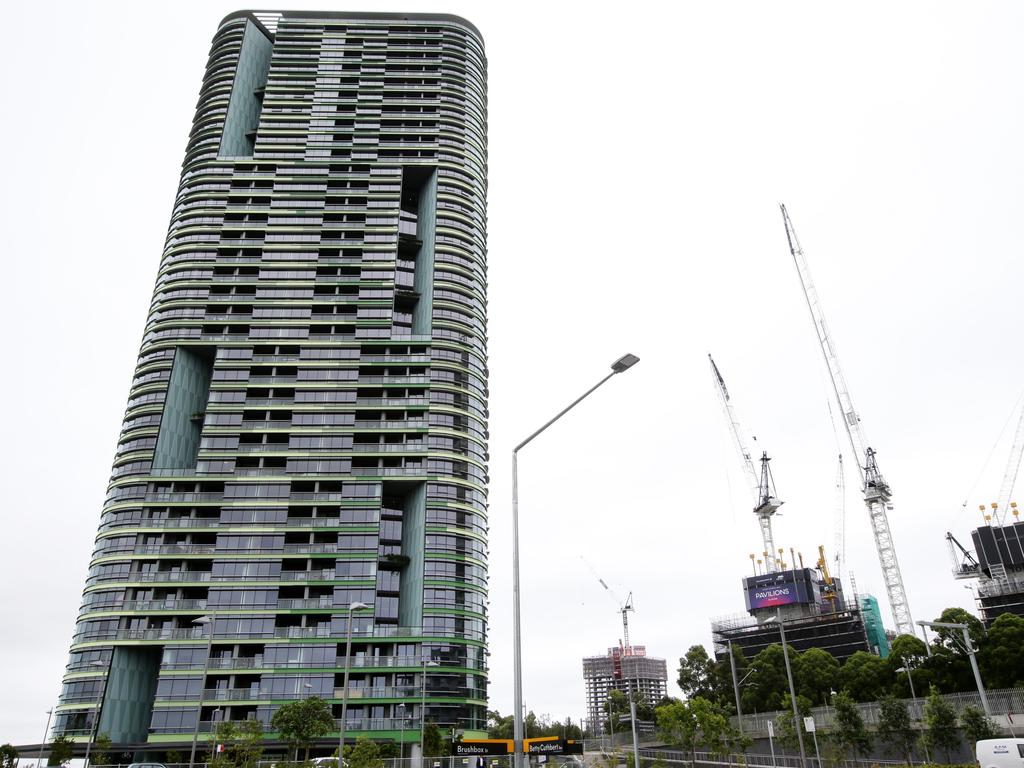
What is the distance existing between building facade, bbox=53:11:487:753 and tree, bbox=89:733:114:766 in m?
2.03

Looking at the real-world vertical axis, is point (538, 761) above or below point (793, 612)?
below

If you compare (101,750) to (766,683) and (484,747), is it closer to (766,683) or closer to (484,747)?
(484,747)

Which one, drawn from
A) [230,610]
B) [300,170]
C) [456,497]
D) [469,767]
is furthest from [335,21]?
[469,767]

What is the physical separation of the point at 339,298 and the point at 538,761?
74.2 m

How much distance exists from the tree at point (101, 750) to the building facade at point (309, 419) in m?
2.03

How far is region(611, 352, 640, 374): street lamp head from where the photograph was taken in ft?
75.0

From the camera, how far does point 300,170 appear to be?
137 m

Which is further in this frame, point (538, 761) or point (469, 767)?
point (538, 761)

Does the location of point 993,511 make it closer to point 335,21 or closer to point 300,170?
point 300,170

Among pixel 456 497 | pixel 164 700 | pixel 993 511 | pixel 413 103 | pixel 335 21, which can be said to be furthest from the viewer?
pixel 993 511

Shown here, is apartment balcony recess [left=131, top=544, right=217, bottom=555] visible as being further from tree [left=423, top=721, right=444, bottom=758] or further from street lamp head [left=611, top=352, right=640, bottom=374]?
street lamp head [left=611, top=352, right=640, bottom=374]

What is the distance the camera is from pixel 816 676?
119 metres

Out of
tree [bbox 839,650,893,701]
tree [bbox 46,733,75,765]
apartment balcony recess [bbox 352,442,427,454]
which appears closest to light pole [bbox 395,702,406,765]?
apartment balcony recess [bbox 352,442,427,454]

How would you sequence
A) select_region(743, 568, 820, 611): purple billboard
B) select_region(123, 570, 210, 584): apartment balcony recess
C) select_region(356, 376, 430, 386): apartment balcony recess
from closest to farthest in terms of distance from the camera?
1. select_region(123, 570, 210, 584): apartment balcony recess
2. select_region(356, 376, 430, 386): apartment balcony recess
3. select_region(743, 568, 820, 611): purple billboard
